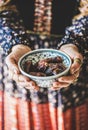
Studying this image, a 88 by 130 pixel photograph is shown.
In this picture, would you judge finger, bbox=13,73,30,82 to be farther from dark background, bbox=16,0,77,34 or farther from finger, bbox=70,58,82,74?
dark background, bbox=16,0,77,34

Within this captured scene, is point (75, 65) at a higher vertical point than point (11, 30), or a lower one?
lower

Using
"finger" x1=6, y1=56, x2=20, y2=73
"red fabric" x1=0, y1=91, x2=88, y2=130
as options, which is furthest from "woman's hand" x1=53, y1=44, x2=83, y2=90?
"red fabric" x1=0, y1=91, x2=88, y2=130

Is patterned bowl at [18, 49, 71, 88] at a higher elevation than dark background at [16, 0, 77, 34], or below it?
below

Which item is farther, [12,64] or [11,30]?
[11,30]

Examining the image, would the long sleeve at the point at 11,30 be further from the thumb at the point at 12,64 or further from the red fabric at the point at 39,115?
the red fabric at the point at 39,115

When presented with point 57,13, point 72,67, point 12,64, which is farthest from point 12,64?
point 57,13

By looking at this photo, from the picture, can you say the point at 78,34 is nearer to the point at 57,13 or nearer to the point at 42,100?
the point at 57,13
